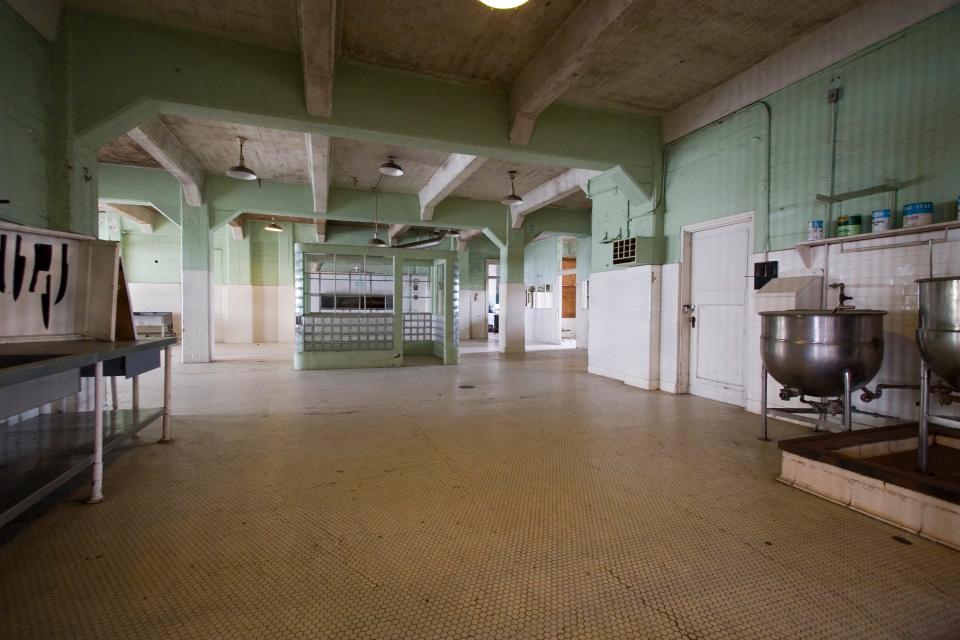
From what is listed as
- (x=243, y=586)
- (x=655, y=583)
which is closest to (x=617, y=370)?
(x=655, y=583)

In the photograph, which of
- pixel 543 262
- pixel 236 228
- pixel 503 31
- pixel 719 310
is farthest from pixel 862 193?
pixel 236 228

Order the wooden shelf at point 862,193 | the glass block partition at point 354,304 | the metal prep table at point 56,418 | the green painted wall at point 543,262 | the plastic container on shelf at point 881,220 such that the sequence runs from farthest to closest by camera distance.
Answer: the green painted wall at point 543,262, the glass block partition at point 354,304, the wooden shelf at point 862,193, the plastic container on shelf at point 881,220, the metal prep table at point 56,418

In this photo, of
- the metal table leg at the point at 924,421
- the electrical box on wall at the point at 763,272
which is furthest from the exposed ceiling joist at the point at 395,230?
the metal table leg at the point at 924,421

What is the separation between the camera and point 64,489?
269cm

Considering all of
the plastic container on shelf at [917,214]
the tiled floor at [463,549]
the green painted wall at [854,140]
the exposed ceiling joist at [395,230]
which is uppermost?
the exposed ceiling joist at [395,230]

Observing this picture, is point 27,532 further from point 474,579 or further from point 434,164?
point 434,164

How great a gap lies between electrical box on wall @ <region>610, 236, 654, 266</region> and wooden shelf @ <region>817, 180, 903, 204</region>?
2.24 m

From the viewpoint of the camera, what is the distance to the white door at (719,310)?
5141mm

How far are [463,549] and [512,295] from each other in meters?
9.37

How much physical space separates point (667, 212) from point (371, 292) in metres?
5.55

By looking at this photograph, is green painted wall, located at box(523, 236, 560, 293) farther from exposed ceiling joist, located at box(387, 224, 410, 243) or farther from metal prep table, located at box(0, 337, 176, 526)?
metal prep table, located at box(0, 337, 176, 526)

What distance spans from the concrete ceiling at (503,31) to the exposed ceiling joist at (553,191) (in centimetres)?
263

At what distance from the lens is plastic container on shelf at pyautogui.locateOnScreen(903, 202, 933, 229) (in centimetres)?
327

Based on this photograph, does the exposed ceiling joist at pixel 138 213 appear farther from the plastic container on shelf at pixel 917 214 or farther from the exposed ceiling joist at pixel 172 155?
the plastic container on shelf at pixel 917 214
